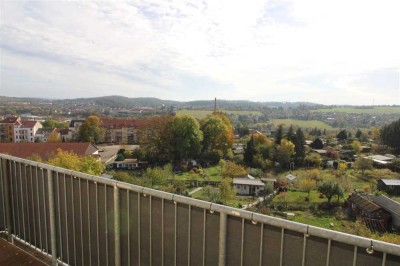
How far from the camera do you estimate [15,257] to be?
3.28 m

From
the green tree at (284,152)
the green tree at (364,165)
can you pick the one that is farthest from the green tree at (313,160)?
the green tree at (364,165)

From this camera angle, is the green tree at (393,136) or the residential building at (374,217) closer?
the residential building at (374,217)

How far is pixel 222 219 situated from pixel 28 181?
259 centimetres

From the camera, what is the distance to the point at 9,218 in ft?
12.8

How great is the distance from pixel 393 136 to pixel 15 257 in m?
48.0

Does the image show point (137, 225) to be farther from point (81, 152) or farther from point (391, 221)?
point (81, 152)

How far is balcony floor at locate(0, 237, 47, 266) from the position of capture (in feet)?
10.4

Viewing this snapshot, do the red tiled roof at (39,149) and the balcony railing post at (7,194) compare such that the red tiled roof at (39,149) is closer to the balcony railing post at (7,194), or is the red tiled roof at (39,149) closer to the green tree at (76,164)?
the green tree at (76,164)

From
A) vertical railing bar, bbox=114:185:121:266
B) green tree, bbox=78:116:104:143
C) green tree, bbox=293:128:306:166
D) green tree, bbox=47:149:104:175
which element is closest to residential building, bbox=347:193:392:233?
green tree, bbox=293:128:306:166

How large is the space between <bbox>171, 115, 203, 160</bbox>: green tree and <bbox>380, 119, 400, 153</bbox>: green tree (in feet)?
92.1

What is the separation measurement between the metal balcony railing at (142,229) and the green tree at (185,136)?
27719 millimetres

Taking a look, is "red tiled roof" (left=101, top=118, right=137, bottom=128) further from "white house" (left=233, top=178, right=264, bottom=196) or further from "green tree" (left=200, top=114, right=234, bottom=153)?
"white house" (left=233, top=178, right=264, bottom=196)

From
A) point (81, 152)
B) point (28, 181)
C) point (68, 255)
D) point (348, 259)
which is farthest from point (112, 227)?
point (81, 152)

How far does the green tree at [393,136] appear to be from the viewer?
1614 inches
